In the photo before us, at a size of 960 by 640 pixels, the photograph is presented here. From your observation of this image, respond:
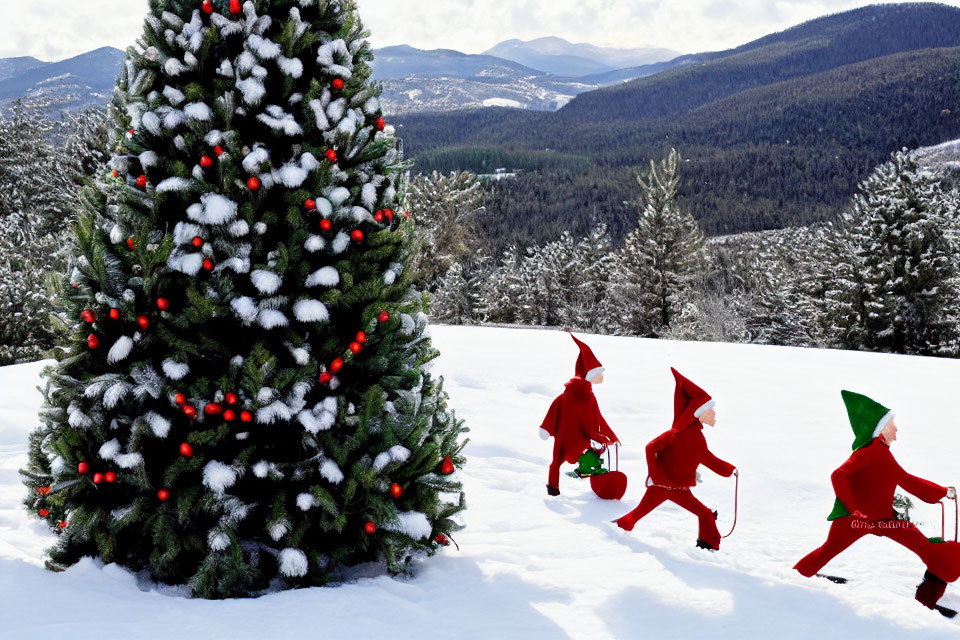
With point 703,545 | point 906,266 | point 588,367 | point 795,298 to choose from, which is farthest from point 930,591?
point 795,298

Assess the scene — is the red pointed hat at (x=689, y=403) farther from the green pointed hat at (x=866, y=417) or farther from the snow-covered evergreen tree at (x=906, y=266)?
the snow-covered evergreen tree at (x=906, y=266)

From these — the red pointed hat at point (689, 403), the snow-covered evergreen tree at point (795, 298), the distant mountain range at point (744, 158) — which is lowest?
the snow-covered evergreen tree at point (795, 298)

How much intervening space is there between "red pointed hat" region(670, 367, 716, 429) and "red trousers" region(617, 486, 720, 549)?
1.51ft

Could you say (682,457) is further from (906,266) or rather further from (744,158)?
(744,158)

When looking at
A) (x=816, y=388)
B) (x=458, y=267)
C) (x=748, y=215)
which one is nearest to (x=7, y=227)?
(x=458, y=267)

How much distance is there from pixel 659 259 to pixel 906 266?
36.3 feet

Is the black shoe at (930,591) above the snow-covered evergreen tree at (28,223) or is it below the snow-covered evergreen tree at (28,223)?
below

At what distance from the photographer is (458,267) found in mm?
41969

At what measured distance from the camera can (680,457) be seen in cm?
453

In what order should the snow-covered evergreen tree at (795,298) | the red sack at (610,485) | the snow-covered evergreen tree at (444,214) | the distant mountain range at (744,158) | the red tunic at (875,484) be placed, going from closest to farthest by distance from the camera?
1. the red tunic at (875,484)
2. the red sack at (610,485)
3. the snow-covered evergreen tree at (795,298)
4. the snow-covered evergreen tree at (444,214)
5. the distant mountain range at (744,158)

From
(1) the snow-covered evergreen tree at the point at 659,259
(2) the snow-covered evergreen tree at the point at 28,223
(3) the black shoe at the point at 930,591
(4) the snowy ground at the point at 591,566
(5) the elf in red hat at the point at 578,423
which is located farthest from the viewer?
(1) the snow-covered evergreen tree at the point at 659,259

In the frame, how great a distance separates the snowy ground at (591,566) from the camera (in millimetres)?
2871

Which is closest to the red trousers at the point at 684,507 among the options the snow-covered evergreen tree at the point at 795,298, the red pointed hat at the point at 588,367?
the red pointed hat at the point at 588,367

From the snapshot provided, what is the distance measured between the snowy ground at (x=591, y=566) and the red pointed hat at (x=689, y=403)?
838mm
